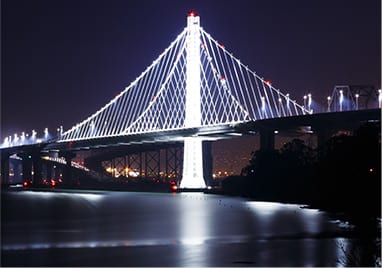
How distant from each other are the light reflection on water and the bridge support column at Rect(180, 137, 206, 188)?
62.1 ft

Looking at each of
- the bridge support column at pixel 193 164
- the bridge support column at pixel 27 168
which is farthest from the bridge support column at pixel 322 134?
the bridge support column at pixel 27 168

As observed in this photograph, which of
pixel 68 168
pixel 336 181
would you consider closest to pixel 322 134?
pixel 336 181

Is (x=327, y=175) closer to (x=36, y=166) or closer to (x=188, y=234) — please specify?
(x=188, y=234)

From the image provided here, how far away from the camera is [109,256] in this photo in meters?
27.6

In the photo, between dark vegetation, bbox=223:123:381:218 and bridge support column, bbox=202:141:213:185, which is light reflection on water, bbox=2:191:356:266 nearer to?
dark vegetation, bbox=223:123:381:218

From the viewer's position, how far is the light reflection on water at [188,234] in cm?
2698

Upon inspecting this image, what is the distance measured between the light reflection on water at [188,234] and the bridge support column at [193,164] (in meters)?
18.9

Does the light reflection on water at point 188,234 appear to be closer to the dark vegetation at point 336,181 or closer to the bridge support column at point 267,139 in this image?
the dark vegetation at point 336,181

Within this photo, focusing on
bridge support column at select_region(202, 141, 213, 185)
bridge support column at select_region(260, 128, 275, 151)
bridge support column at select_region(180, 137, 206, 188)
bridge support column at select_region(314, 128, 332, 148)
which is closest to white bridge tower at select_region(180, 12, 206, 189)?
bridge support column at select_region(180, 137, 206, 188)

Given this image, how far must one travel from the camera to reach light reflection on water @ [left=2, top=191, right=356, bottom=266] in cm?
2698

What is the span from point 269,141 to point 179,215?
27.3m

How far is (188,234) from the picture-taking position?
35781 mm

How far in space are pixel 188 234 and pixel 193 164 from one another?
125 ft

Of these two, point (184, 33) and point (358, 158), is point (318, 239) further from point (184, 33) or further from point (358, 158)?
point (184, 33)
